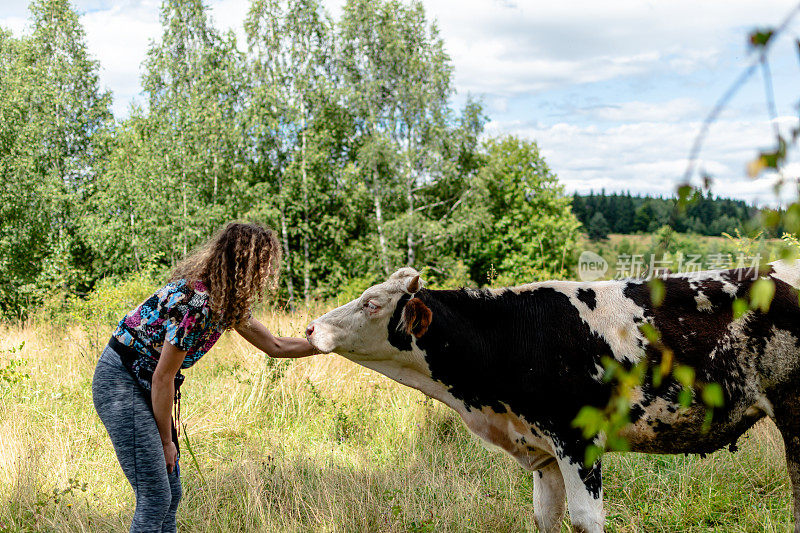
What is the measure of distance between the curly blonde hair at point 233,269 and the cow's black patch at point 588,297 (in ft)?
6.03

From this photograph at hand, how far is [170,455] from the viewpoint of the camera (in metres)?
3.32

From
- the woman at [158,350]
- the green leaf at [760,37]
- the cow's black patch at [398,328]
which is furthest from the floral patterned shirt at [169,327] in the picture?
the green leaf at [760,37]

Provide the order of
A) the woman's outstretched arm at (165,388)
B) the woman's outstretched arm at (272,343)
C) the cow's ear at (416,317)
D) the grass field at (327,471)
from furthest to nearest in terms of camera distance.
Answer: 1. the grass field at (327,471)
2. the woman's outstretched arm at (272,343)
3. the cow's ear at (416,317)
4. the woman's outstretched arm at (165,388)

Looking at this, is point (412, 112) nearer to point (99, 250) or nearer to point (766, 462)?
point (99, 250)

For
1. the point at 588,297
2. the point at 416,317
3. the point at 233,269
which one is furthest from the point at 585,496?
the point at 233,269

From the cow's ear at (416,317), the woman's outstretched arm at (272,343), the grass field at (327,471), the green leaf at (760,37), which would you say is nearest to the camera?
the green leaf at (760,37)

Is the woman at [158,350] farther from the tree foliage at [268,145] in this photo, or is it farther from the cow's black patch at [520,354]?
the tree foliage at [268,145]

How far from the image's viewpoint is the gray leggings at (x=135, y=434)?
3.16 m

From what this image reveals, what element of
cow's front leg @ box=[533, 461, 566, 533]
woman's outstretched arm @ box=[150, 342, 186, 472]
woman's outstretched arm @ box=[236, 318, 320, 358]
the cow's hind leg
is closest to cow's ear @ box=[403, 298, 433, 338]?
woman's outstretched arm @ box=[236, 318, 320, 358]

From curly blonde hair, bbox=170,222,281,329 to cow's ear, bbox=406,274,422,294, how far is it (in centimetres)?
81

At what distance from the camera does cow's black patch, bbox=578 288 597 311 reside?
3.65 metres

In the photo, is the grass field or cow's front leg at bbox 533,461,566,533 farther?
the grass field

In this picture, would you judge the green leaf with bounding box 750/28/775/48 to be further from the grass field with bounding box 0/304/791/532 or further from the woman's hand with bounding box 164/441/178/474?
the grass field with bounding box 0/304/791/532

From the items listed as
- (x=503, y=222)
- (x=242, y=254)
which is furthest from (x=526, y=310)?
(x=503, y=222)
